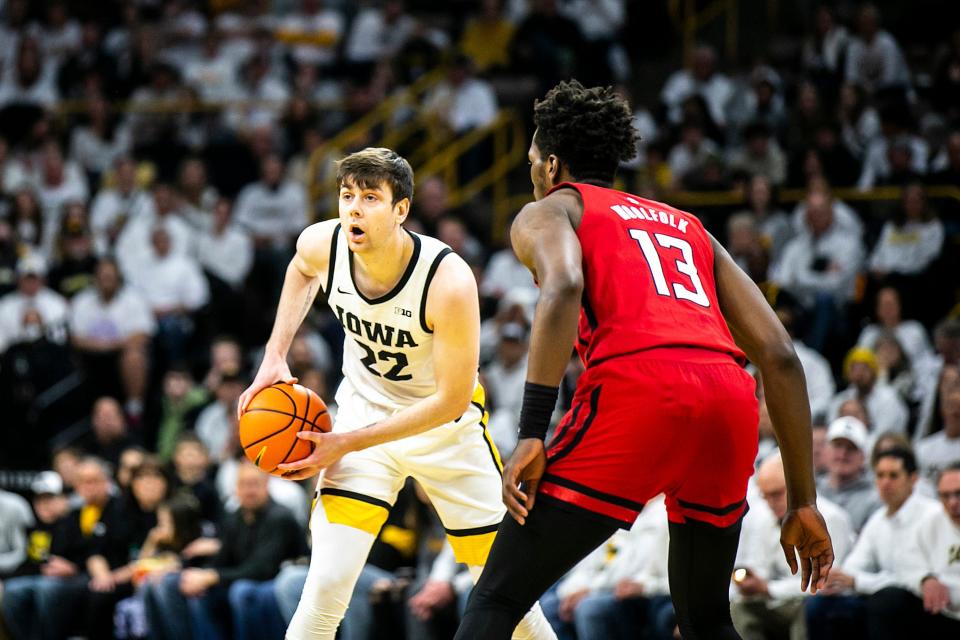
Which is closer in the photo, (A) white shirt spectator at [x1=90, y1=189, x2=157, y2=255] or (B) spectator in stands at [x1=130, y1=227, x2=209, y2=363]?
(B) spectator in stands at [x1=130, y1=227, x2=209, y2=363]

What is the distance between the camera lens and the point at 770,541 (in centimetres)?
806

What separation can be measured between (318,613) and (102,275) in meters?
8.28

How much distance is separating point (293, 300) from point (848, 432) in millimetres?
4095

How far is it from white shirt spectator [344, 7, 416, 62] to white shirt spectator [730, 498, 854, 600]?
964 cm

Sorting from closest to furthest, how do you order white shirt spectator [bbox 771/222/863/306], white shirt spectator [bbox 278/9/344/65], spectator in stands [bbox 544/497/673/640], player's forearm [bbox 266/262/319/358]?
player's forearm [bbox 266/262/319/358], spectator in stands [bbox 544/497/673/640], white shirt spectator [bbox 771/222/863/306], white shirt spectator [bbox 278/9/344/65]

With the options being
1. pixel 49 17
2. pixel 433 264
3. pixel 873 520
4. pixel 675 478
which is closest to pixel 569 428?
pixel 675 478

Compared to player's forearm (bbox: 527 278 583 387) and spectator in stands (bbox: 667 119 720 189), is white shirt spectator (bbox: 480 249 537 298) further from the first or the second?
player's forearm (bbox: 527 278 583 387)

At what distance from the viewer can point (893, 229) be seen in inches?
445

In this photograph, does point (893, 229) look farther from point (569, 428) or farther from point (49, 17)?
point (49, 17)

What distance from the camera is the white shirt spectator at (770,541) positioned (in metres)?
7.94

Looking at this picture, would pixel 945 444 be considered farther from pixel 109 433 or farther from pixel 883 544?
pixel 109 433

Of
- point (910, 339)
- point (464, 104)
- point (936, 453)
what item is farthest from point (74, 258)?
point (936, 453)

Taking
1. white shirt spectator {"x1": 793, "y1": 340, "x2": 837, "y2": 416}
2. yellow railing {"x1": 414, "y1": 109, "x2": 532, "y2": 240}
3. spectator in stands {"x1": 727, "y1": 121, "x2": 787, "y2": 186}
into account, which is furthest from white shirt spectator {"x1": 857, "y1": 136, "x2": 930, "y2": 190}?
yellow railing {"x1": 414, "y1": 109, "x2": 532, "y2": 240}

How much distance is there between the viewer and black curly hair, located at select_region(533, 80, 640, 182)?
14.9ft
